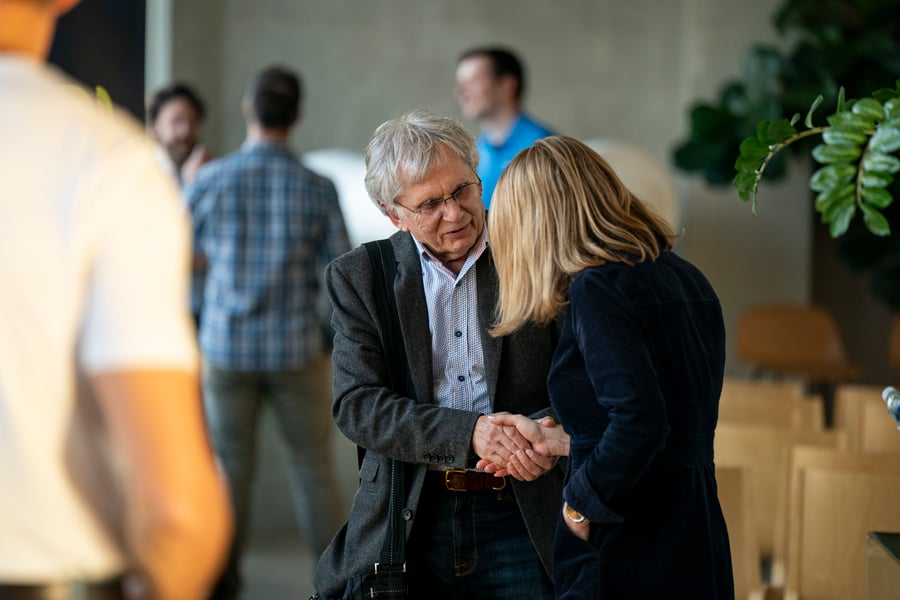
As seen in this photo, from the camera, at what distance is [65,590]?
104 cm

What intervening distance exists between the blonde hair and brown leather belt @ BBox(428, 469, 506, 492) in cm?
32

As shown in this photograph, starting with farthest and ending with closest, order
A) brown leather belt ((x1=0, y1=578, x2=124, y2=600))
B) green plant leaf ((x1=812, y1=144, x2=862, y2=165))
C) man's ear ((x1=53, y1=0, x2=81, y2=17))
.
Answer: green plant leaf ((x1=812, y1=144, x2=862, y2=165)), man's ear ((x1=53, y1=0, x2=81, y2=17)), brown leather belt ((x1=0, y1=578, x2=124, y2=600))

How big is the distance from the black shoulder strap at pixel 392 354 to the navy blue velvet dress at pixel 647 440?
0.30 metres

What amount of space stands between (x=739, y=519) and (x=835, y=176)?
36.0 inches

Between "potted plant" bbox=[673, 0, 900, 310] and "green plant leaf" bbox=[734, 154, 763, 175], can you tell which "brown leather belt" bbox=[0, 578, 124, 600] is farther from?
"potted plant" bbox=[673, 0, 900, 310]

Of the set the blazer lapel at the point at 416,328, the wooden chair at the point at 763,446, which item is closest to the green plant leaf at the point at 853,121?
the blazer lapel at the point at 416,328

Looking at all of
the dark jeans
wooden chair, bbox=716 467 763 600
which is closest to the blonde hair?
the dark jeans

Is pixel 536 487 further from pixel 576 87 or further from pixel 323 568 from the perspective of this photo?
pixel 576 87

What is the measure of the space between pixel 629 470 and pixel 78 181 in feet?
3.20

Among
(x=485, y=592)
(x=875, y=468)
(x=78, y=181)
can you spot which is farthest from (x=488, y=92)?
(x=78, y=181)

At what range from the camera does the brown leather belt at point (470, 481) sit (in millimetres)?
2066

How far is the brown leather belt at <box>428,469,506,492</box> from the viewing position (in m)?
2.07

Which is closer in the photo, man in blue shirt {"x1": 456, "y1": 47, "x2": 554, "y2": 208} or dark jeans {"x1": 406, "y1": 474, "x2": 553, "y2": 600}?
dark jeans {"x1": 406, "y1": 474, "x2": 553, "y2": 600}

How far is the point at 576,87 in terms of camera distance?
685cm
